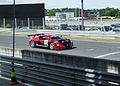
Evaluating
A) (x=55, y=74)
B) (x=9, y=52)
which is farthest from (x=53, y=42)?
(x=55, y=74)

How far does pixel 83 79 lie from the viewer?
800 cm

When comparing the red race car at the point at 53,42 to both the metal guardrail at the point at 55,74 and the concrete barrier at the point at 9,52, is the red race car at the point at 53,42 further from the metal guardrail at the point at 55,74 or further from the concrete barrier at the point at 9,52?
the metal guardrail at the point at 55,74

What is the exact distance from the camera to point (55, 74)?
891 centimetres

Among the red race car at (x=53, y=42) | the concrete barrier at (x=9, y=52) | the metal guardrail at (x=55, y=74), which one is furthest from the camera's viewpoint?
the red race car at (x=53, y=42)

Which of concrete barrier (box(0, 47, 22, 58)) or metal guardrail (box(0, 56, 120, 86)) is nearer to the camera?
metal guardrail (box(0, 56, 120, 86))

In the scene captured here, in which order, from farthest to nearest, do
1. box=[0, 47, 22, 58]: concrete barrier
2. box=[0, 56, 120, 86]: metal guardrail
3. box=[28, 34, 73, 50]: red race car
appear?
box=[28, 34, 73, 50]: red race car → box=[0, 47, 22, 58]: concrete barrier → box=[0, 56, 120, 86]: metal guardrail

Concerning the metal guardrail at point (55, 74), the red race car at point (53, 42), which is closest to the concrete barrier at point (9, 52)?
the metal guardrail at point (55, 74)

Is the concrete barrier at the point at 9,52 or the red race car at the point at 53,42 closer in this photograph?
the concrete barrier at the point at 9,52

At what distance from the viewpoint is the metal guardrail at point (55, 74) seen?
7.34 meters

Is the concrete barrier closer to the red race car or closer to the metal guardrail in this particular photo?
the metal guardrail

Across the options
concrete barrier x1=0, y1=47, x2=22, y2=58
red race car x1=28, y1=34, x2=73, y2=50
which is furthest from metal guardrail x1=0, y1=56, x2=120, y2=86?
red race car x1=28, y1=34, x2=73, y2=50

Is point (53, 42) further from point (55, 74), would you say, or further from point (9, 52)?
point (55, 74)

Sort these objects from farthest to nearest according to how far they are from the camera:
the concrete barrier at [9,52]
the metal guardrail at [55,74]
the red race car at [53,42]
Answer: the red race car at [53,42]
the concrete barrier at [9,52]
the metal guardrail at [55,74]

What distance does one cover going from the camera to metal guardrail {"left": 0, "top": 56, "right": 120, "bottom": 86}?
7344mm
